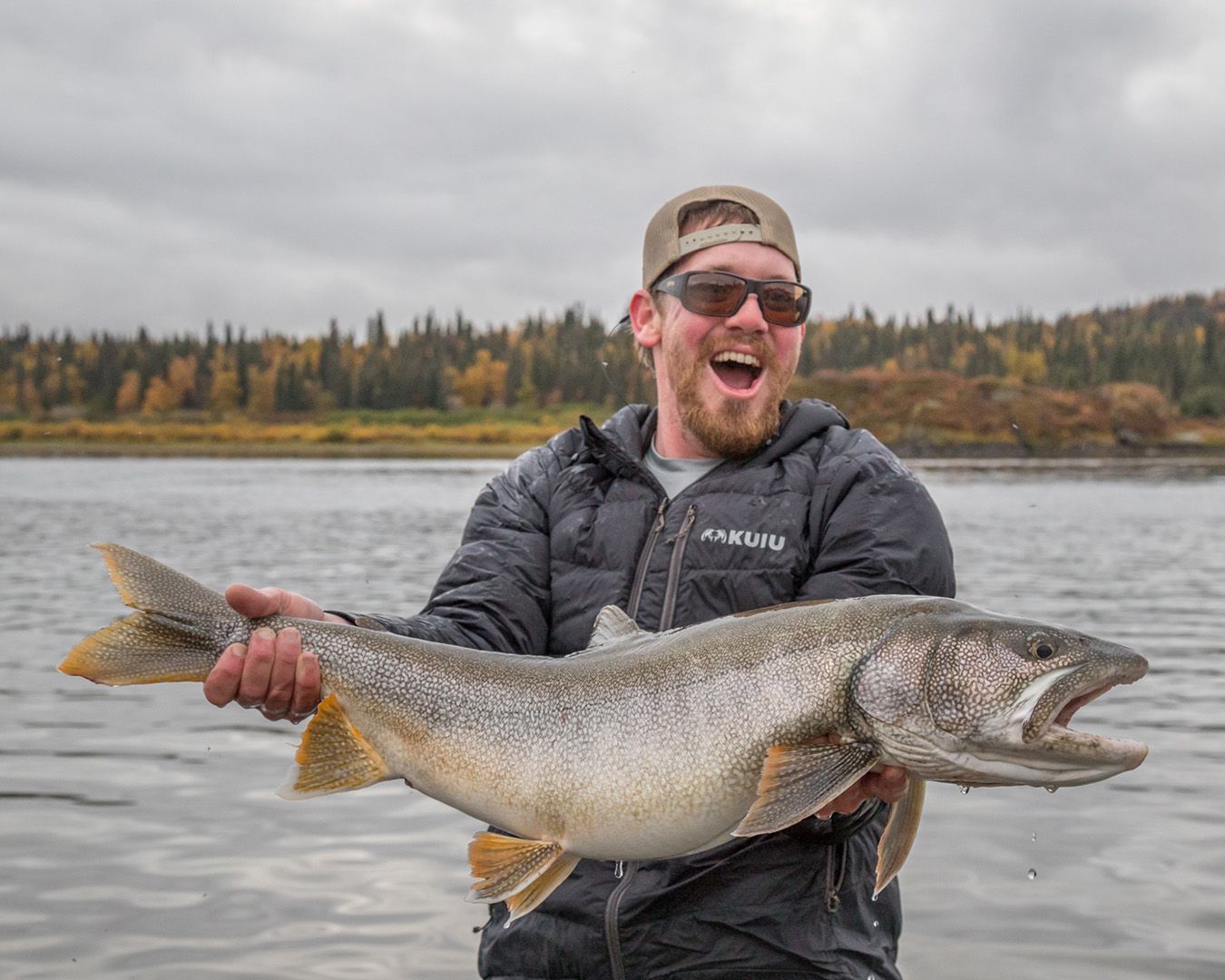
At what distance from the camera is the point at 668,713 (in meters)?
3.64

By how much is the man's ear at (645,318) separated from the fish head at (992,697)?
6.76ft

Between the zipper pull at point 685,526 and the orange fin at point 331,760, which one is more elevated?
the zipper pull at point 685,526

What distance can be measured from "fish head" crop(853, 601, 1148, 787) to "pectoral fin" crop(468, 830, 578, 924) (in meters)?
0.96

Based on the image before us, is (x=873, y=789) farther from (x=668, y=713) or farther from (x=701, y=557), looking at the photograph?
(x=701, y=557)

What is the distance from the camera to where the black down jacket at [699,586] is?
407 centimetres

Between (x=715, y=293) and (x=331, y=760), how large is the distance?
214cm

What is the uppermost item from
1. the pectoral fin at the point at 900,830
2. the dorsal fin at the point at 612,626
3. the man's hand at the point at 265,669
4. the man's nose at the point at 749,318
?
the man's nose at the point at 749,318

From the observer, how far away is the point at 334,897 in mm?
7418

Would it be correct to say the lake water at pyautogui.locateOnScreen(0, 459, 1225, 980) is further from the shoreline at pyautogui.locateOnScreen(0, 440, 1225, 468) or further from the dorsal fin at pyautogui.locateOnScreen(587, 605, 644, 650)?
the shoreline at pyautogui.locateOnScreen(0, 440, 1225, 468)

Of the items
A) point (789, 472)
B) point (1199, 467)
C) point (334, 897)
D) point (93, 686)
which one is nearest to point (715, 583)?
point (789, 472)

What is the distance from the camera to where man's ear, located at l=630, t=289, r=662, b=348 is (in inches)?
206

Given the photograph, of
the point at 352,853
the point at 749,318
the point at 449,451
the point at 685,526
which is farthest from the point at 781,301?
the point at 449,451

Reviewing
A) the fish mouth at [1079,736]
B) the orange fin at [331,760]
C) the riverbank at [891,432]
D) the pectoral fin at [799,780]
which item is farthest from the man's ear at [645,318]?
the riverbank at [891,432]

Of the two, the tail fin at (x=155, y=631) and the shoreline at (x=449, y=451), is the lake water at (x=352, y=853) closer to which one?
the tail fin at (x=155, y=631)
